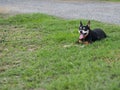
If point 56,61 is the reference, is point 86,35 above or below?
above

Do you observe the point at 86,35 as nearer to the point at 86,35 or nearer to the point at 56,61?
the point at 86,35

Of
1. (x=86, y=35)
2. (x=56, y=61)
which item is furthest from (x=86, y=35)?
(x=56, y=61)

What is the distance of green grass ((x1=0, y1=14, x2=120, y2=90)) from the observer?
5.07 meters

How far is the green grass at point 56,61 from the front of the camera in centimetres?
507

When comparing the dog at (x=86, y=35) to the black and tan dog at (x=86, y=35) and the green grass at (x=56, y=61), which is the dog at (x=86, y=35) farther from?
the green grass at (x=56, y=61)

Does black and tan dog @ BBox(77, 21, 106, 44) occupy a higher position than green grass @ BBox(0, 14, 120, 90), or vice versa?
black and tan dog @ BBox(77, 21, 106, 44)

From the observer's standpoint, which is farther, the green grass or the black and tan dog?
the black and tan dog

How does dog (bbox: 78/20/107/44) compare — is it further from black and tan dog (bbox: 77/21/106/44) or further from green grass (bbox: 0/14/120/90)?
green grass (bbox: 0/14/120/90)

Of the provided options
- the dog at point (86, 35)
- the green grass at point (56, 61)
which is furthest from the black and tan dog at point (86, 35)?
the green grass at point (56, 61)

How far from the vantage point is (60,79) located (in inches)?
206

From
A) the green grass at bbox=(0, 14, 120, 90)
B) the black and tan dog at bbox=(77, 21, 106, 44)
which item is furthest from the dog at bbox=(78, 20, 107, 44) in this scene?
the green grass at bbox=(0, 14, 120, 90)

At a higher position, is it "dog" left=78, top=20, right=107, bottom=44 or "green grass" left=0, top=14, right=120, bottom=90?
"dog" left=78, top=20, right=107, bottom=44

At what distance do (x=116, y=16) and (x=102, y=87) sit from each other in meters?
8.66

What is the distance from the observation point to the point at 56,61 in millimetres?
6312
